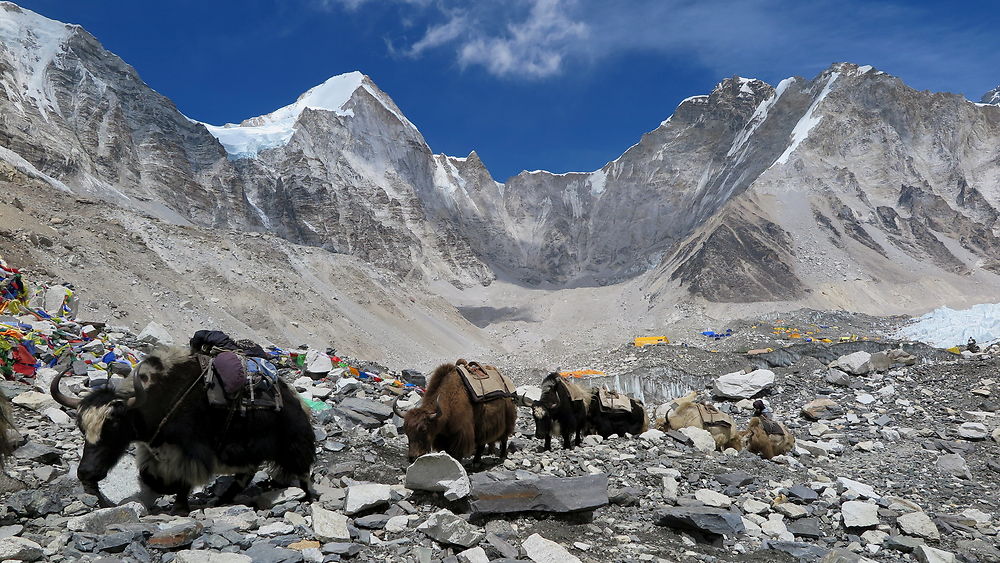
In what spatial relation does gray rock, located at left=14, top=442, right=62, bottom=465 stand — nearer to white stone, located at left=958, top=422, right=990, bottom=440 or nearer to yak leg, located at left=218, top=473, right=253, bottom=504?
yak leg, located at left=218, top=473, right=253, bottom=504

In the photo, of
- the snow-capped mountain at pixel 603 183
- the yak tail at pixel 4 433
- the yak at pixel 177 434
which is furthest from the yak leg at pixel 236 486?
the snow-capped mountain at pixel 603 183

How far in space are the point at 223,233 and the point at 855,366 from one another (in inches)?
1240

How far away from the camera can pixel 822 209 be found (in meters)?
70.1

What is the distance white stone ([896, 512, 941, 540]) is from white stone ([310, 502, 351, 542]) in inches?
195

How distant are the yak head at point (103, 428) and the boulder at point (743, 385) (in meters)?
14.2

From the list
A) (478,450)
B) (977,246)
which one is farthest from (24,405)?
(977,246)

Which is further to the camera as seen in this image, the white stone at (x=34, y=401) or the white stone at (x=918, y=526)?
the white stone at (x=34, y=401)

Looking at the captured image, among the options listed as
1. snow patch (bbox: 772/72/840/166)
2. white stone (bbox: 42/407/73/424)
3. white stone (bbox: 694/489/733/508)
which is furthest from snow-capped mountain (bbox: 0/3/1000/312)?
white stone (bbox: 694/489/733/508)

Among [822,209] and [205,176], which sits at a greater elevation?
[205,176]

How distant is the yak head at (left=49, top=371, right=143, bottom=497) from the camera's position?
13.3 feet

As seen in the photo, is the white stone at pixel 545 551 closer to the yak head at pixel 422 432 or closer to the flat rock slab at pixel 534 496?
the flat rock slab at pixel 534 496

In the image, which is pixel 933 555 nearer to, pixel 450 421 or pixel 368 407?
pixel 450 421

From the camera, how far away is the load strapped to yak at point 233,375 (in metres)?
4.33

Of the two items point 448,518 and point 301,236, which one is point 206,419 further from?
point 301,236
